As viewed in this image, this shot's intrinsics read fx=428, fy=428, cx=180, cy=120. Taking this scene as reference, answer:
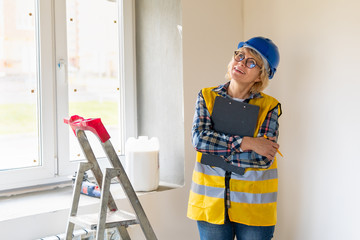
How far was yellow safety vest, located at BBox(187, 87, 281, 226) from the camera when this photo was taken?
1566mm

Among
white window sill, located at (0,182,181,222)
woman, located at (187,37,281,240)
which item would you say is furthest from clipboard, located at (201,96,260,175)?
white window sill, located at (0,182,181,222)

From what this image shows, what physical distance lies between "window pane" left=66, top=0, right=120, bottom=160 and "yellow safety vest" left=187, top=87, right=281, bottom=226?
0.70 m

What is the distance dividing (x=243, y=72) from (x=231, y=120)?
0.61 ft

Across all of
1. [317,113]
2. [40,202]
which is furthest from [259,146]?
[40,202]

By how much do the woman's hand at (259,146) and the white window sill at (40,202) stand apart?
595 mm

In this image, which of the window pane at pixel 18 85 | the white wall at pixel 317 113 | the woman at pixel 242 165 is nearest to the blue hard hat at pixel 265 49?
the woman at pixel 242 165

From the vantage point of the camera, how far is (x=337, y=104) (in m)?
1.88

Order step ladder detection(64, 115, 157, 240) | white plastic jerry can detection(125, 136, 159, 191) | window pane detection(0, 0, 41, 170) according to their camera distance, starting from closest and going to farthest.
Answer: step ladder detection(64, 115, 157, 240) < window pane detection(0, 0, 41, 170) < white plastic jerry can detection(125, 136, 159, 191)

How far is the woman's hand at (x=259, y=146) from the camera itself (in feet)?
5.02

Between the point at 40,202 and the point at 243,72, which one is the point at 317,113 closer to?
the point at 243,72

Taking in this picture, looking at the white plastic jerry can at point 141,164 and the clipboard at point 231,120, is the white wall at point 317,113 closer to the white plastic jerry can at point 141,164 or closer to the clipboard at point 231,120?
A: the clipboard at point 231,120

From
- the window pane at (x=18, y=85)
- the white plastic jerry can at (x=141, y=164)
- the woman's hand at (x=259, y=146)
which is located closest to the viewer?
the woman's hand at (x=259, y=146)

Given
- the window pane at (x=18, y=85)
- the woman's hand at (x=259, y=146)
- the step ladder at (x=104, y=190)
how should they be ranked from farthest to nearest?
the window pane at (x=18, y=85) → the woman's hand at (x=259, y=146) → the step ladder at (x=104, y=190)

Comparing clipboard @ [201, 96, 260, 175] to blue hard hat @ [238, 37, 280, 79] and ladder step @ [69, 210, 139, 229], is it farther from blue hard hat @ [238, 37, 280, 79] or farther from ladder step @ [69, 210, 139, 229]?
ladder step @ [69, 210, 139, 229]
